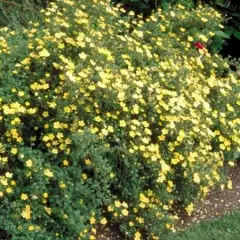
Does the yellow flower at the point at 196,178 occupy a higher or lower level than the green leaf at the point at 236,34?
higher

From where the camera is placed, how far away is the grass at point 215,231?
12.8 feet

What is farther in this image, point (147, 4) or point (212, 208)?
point (147, 4)

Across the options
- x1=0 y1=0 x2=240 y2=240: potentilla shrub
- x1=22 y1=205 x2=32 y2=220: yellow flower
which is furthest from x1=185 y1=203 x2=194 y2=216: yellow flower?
x1=22 y1=205 x2=32 y2=220: yellow flower

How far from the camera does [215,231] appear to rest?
3998mm

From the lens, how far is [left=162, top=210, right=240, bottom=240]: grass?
12.8 ft

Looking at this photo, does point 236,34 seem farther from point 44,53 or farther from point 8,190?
point 8,190

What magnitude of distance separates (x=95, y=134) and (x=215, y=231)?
1.14m

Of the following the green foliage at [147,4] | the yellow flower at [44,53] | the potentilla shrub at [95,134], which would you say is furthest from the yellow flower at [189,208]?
the green foliage at [147,4]

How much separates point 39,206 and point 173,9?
2.66 meters

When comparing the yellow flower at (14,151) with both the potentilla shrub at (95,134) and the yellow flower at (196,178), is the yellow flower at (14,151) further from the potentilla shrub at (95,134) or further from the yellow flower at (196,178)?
the yellow flower at (196,178)

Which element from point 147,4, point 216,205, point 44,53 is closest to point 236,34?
Result: point 147,4

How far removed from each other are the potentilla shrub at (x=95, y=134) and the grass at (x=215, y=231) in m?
0.16

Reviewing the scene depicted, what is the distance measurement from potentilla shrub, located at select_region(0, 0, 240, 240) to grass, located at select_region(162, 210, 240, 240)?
157 millimetres

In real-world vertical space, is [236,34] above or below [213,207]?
above
